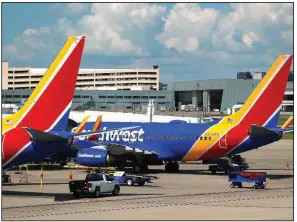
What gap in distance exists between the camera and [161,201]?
55.2m

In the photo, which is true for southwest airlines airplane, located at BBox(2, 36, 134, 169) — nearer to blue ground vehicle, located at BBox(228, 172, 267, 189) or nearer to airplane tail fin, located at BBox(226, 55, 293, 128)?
blue ground vehicle, located at BBox(228, 172, 267, 189)

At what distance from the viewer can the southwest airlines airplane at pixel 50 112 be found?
49875 mm

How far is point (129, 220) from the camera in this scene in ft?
143

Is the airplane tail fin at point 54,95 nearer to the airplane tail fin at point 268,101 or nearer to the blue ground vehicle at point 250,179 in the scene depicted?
the blue ground vehicle at point 250,179

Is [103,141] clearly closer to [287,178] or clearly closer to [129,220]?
[287,178]

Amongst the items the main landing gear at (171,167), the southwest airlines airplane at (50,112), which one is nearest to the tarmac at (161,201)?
the southwest airlines airplane at (50,112)

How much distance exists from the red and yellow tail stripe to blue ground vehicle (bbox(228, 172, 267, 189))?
10995 millimetres

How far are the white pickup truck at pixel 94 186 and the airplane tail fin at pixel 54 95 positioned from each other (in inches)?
297

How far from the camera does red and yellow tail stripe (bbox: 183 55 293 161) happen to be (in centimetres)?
7831

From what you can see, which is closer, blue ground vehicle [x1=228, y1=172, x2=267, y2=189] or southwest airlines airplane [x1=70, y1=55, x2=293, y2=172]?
blue ground vehicle [x1=228, y1=172, x2=267, y2=189]

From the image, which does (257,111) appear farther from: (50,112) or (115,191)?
(50,112)

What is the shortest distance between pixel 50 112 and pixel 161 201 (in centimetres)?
1049

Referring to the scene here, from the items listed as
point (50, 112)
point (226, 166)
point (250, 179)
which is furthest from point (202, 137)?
point (50, 112)

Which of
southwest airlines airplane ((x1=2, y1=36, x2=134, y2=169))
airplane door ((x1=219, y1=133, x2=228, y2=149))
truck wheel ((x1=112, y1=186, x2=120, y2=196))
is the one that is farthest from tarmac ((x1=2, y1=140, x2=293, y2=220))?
southwest airlines airplane ((x1=2, y1=36, x2=134, y2=169))
